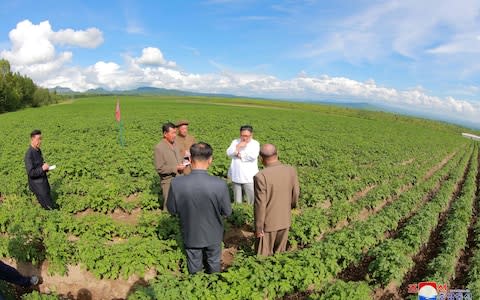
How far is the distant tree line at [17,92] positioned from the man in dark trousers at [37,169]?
6505 centimetres

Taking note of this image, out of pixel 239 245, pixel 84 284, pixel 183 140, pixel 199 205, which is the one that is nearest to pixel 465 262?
pixel 239 245

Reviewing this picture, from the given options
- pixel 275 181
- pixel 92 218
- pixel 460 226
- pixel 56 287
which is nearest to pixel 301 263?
pixel 275 181

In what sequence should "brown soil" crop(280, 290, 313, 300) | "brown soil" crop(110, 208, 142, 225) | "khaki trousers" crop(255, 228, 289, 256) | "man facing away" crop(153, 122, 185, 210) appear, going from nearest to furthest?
1. "brown soil" crop(280, 290, 313, 300)
2. "khaki trousers" crop(255, 228, 289, 256)
3. "man facing away" crop(153, 122, 185, 210)
4. "brown soil" crop(110, 208, 142, 225)

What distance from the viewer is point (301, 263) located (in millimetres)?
5074

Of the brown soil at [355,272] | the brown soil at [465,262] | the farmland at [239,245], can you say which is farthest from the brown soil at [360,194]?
the brown soil at [355,272]

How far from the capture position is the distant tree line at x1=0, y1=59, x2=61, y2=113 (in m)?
59.4

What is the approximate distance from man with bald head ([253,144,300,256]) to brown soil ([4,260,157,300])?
2.04 meters

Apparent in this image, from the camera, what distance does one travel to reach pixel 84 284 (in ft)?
17.3

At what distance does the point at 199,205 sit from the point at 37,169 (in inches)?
202

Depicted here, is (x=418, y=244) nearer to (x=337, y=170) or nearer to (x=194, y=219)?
(x=194, y=219)

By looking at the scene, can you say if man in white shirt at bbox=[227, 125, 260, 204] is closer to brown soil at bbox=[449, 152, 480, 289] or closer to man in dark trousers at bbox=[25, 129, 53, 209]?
man in dark trousers at bbox=[25, 129, 53, 209]

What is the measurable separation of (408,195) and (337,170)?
411cm

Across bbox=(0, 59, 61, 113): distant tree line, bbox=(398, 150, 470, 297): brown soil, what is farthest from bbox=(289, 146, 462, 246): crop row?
bbox=(0, 59, 61, 113): distant tree line

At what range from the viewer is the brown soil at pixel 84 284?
5066 millimetres
